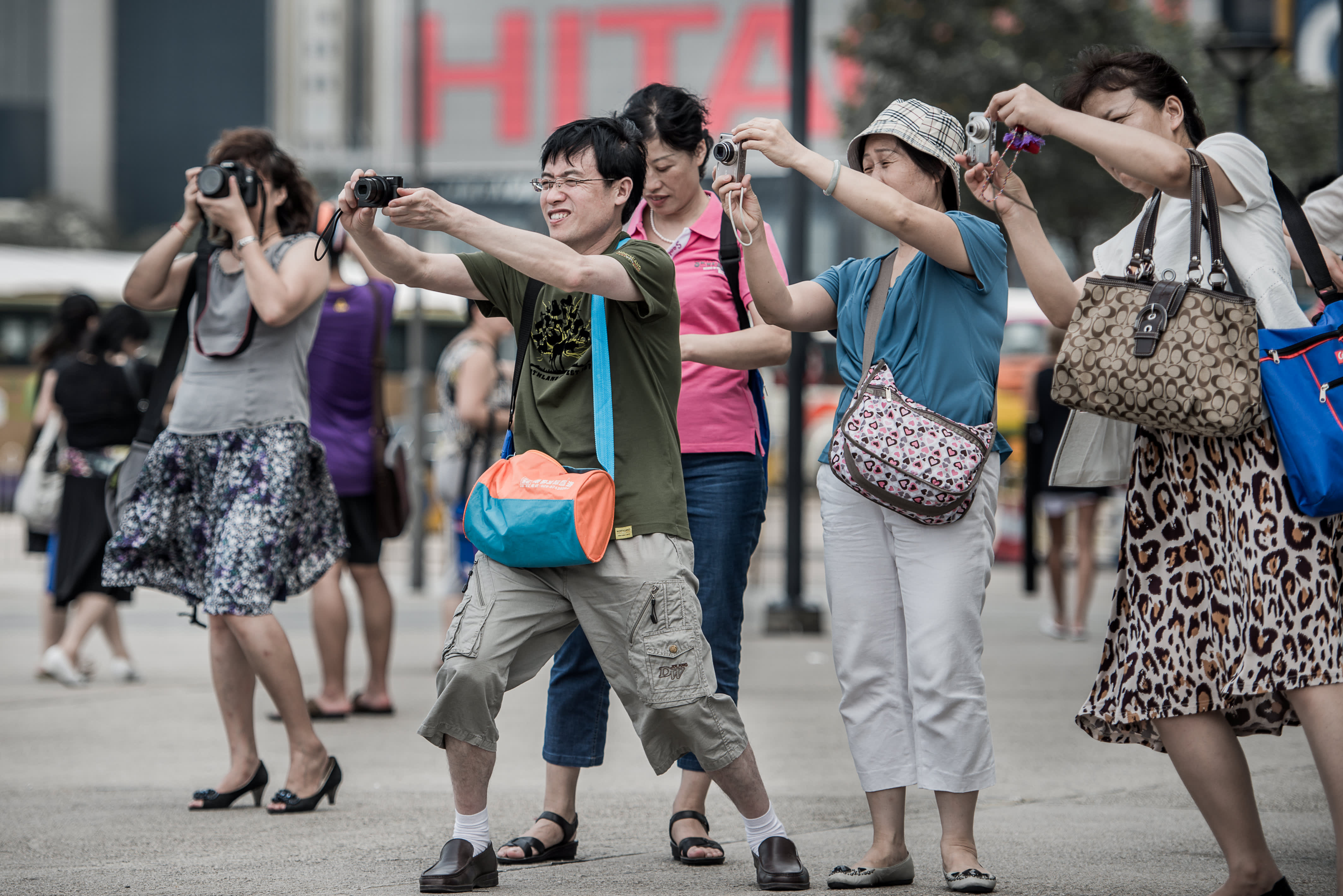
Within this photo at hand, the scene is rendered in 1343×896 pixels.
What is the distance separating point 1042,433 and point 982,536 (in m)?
6.78

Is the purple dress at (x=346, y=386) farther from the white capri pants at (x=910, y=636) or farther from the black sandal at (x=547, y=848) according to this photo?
the white capri pants at (x=910, y=636)

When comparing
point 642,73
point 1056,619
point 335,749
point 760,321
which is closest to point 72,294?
point 335,749

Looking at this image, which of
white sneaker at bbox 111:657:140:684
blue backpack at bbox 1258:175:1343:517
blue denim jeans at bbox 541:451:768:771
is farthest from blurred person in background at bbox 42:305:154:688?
blue backpack at bbox 1258:175:1343:517

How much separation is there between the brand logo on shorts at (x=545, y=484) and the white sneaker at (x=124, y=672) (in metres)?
4.92

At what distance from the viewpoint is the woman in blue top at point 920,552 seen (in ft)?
11.8

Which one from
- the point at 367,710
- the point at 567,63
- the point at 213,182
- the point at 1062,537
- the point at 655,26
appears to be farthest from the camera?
the point at 655,26

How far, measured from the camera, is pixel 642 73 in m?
54.3

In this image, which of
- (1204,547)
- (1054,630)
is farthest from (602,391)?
(1054,630)

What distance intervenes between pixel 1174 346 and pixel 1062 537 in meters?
6.74

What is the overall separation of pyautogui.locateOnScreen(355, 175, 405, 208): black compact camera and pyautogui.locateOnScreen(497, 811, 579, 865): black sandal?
1.70 metres

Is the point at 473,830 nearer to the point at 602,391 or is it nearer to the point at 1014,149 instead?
the point at 602,391

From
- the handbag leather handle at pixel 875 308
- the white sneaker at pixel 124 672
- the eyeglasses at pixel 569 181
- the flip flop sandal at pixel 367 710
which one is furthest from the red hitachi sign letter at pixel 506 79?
the eyeglasses at pixel 569 181

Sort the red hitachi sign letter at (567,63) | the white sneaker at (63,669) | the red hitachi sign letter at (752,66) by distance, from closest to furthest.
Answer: the white sneaker at (63,669), the red hitachi sign letter at (752,66), the red hitachi sign letter at (567,63)

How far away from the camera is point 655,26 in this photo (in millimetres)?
54750
